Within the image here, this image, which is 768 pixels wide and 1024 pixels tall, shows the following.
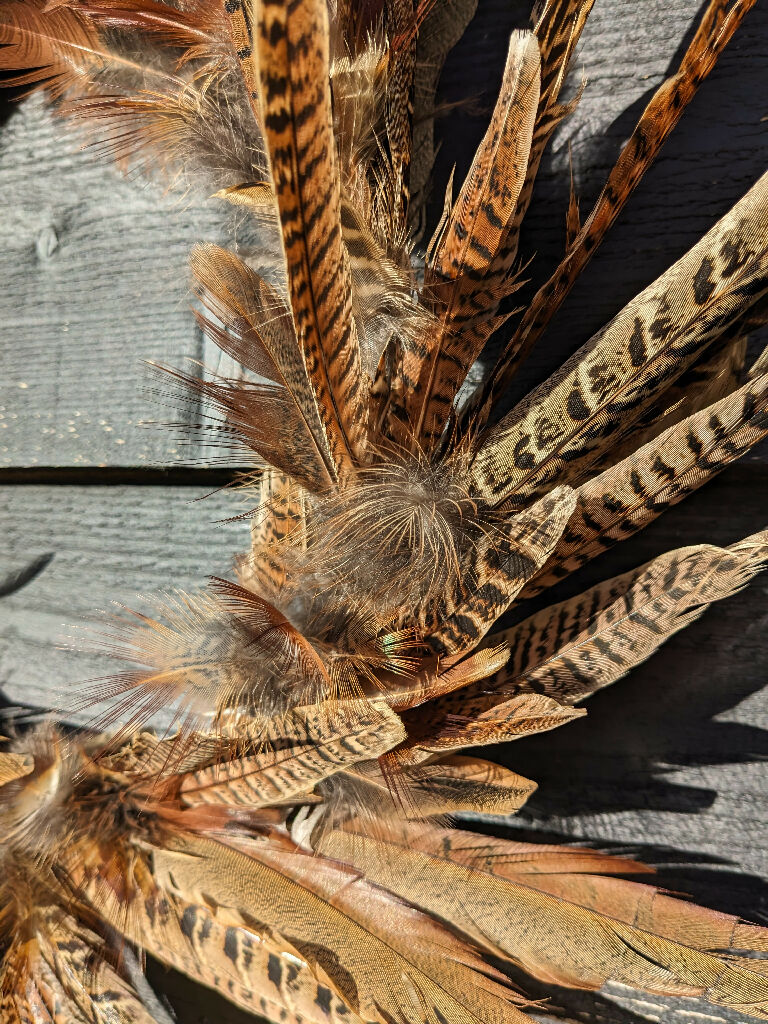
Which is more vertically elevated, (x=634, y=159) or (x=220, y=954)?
(x=634, y=159)

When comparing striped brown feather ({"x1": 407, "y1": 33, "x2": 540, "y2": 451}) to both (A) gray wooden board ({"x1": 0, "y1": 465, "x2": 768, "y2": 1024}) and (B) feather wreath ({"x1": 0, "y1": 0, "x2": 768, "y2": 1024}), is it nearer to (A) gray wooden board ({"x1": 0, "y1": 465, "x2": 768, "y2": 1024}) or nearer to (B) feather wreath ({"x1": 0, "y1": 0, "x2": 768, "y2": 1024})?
(B) feather wreath ({"x1": 0, "y1": 0, "x2": 768, "y2": 1024})

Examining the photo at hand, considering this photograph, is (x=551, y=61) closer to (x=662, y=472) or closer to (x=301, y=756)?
(x=662, y=472)

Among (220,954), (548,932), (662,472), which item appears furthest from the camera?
(220,954)

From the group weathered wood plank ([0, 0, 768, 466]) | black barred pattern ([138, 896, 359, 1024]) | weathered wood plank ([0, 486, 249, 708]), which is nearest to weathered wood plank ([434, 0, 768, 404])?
weathered wood plank ([0, 0, 768, 466])

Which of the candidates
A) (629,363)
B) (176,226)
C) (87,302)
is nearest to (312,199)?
(629,363)

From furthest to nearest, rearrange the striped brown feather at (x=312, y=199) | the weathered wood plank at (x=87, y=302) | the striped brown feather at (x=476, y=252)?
the weathered wood plank at (x=87, y=302) < the striped brown feather at (x=476, y=252) < the striped brown feather at (x=312, y=199)

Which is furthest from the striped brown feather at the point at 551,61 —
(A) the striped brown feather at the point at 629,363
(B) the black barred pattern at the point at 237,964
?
(B) the black barred pattern at the point at 237,964

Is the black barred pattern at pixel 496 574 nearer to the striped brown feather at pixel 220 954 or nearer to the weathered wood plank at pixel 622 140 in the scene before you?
the weathered wood plank at pixel 622 140

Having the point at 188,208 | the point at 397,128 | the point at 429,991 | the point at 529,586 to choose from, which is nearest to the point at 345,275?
the point at 397,128
